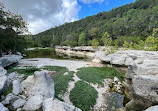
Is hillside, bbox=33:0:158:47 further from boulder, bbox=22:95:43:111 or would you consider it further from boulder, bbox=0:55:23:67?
boulder, bbox=22:95:43:111

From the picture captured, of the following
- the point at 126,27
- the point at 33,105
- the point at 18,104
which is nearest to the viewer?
the point at 33,105

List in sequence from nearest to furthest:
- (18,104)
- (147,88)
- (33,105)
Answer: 1. (33,105)
2. (18,104)
3. (147,88)

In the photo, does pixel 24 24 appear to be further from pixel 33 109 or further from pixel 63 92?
pixel 33 109

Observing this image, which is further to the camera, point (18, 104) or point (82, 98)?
point (82, 98)

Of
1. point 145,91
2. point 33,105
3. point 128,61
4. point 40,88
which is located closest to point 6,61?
point 40,88

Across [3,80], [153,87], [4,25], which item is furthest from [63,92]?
[4,25]

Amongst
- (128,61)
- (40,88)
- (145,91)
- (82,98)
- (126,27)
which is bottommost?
(82,98)

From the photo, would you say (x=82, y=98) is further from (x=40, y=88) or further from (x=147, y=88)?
(x=147, y=88)

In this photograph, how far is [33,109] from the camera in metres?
4.47

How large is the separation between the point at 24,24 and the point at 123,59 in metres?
26.9

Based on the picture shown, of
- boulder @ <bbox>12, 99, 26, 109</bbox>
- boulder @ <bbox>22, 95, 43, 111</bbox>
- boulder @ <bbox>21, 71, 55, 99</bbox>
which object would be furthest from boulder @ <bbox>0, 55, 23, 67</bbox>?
boulder @ <bbox>22, 95, 43, 111</bbox>

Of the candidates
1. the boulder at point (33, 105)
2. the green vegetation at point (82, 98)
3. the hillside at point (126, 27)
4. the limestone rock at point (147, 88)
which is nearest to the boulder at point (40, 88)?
the boulder at point (33, 105)

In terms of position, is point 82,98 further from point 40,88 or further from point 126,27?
point 126,27

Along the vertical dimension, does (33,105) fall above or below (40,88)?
below
